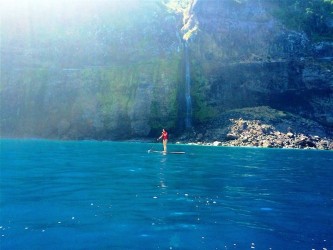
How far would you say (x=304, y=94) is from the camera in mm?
85625

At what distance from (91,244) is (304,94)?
8554 cm

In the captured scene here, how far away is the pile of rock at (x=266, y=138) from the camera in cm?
6544

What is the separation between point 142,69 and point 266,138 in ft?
117

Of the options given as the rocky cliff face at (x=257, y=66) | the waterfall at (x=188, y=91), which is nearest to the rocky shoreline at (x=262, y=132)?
the waterfall at (x=188, y=91)

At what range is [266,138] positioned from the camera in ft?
224

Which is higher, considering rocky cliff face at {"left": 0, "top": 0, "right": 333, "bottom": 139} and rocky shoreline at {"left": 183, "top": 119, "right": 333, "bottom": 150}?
rocky cliff face at {"left": 0, "top": 0, "right": 333, "bottom": 139}

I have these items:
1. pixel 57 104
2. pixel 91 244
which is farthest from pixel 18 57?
pixel 91 244

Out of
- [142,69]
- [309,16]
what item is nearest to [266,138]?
[142,69]

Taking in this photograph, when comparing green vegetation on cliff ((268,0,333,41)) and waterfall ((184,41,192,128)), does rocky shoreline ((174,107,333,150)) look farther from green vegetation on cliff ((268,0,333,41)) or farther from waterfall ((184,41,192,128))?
green vegetation on cliff ((268,0,333,41))

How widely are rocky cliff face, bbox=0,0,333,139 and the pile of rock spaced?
10.5 meters

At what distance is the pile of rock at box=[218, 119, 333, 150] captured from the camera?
65.4m

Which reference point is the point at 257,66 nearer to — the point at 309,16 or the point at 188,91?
the point at 188,91

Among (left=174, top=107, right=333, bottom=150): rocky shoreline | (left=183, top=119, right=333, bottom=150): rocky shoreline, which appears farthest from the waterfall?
(left=183, top=119, right=333, bottom=150): rocky shoreline

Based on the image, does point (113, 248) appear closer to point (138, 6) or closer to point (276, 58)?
point (276, 58)
